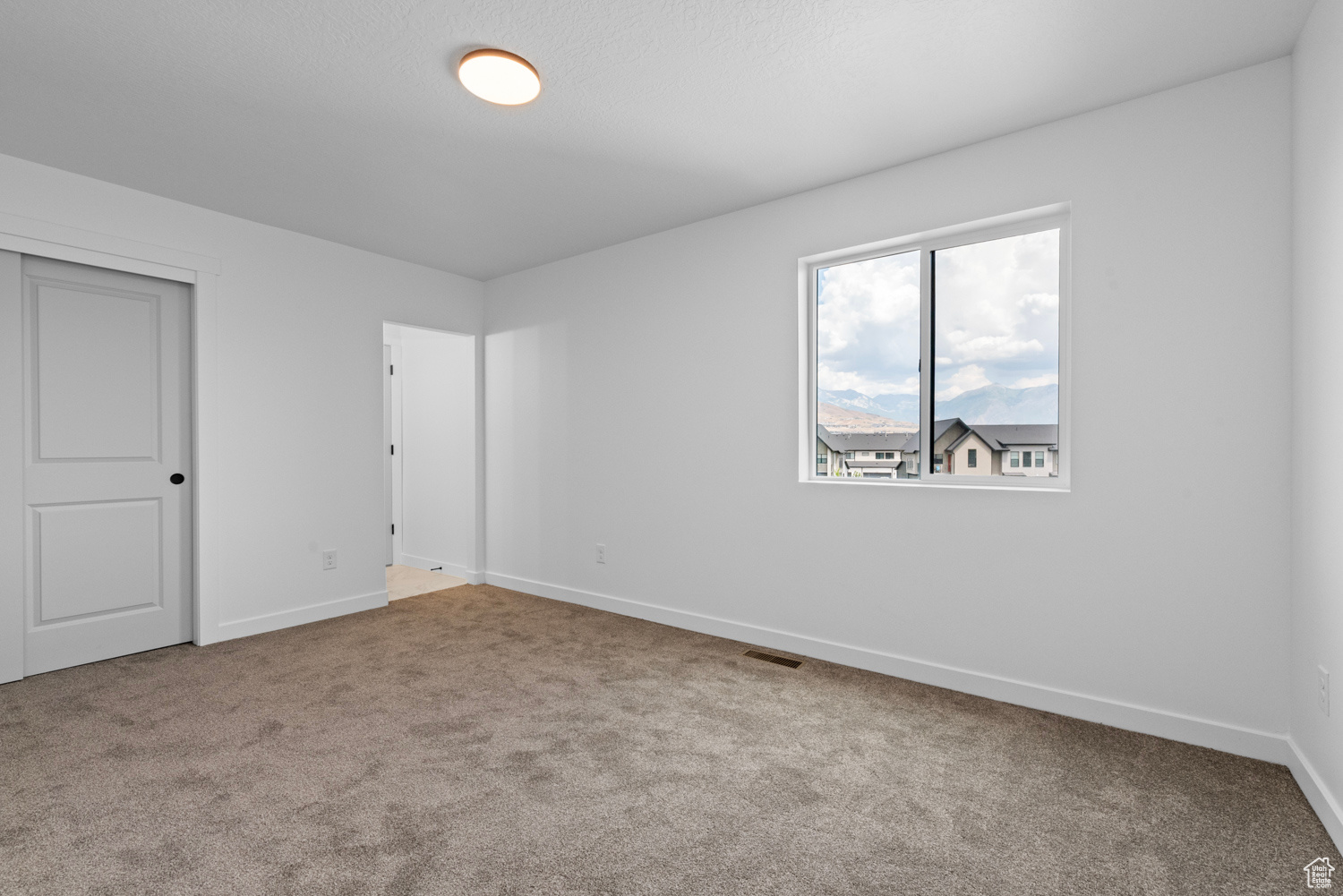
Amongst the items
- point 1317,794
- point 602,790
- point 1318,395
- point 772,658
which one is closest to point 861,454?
point 772,658

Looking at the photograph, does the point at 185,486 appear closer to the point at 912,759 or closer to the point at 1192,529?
the point at 912,759

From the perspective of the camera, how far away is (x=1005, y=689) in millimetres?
2811

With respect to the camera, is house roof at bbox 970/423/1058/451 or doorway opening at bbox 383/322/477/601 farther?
doorway opening at bbox 383/322/477/601

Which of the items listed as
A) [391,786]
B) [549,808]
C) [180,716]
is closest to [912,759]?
[549,808]

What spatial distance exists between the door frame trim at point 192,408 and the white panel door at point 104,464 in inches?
2.2

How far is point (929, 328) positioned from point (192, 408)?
410 centimetres

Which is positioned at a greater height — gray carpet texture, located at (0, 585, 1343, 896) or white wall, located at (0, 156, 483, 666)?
white wall, located at (0, 156, 483, 666)

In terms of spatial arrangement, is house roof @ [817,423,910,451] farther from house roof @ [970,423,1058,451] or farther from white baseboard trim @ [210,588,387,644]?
white baseboard trim @ [210,588,387,644]

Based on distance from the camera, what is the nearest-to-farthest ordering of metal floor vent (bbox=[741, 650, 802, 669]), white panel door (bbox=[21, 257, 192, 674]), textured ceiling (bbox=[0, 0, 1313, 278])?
1. textured ceiling (bbox=[0, 0, 1313, 278])
2. white panel door (bbox=[21, 257, 192, 674])
3. metal floor vent (bbox=[741, 650, 802, 669])

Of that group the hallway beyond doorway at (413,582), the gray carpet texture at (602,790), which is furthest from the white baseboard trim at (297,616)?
the gray carpet texture at (602,790)

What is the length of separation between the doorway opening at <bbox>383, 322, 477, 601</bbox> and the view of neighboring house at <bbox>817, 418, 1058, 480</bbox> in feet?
9.97

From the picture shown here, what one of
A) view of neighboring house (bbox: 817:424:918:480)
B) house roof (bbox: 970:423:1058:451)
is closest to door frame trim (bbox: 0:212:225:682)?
view of neighboring house (bbox: 817:424:918:480)

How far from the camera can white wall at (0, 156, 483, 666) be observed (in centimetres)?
368

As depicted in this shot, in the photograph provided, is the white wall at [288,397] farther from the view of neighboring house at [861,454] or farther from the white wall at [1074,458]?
the view of neighboring house at [861,454]
